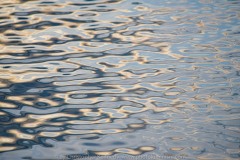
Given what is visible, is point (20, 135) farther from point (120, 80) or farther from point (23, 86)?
point (120, 80)

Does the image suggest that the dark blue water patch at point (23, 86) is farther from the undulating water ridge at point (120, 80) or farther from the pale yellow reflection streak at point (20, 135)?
the pale yellow reflection streak at point (20, 135)

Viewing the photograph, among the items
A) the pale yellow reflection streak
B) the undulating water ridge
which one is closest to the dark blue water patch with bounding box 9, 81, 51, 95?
the undulating water ridge

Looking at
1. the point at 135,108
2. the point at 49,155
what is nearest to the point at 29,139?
the point at 49,155

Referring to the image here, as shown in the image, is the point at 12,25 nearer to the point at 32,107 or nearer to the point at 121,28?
the point at 121,28

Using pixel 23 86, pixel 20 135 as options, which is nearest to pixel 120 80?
pixel 23 86

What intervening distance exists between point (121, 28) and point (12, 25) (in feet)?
3.90

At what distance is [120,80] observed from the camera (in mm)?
3607

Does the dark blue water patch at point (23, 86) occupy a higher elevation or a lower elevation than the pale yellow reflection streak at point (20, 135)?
higher

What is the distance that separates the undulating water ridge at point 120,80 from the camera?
2.74m

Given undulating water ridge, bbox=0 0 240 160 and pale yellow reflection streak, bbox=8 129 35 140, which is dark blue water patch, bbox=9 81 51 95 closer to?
undulating water ridge, bbox=0 0 240 160

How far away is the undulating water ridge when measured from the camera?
9.00 ft

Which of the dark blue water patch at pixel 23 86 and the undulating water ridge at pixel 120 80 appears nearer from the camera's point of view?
the undulating water ridge at pixel 120 80

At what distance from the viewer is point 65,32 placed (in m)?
4.66

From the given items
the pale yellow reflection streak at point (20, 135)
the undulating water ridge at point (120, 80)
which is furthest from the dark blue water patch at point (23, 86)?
the pale yellow reflection streak at point (20, 135)
